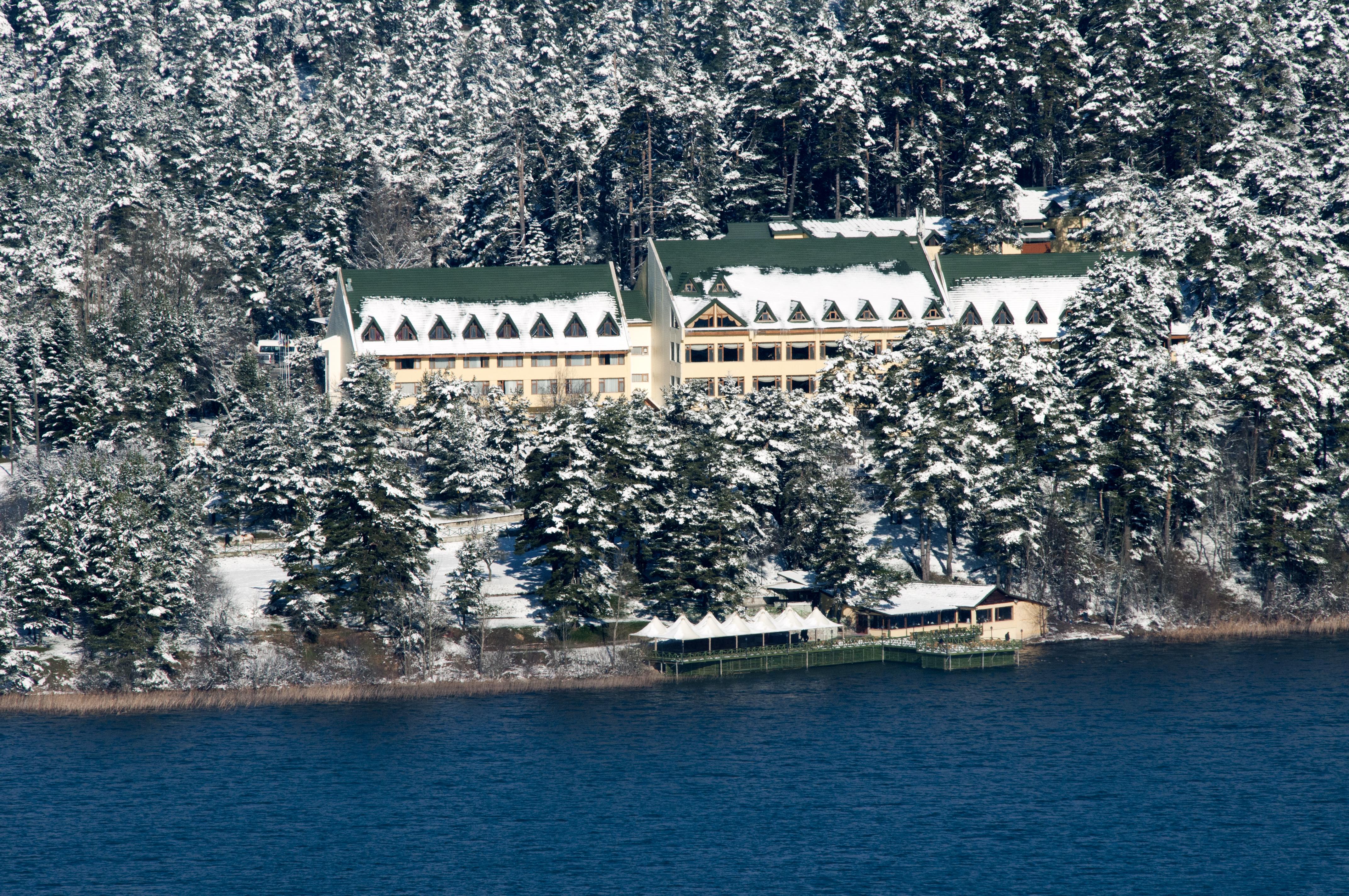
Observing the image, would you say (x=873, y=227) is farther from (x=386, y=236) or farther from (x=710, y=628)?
(x=710, y=628)

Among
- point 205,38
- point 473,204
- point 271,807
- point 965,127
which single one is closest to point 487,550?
point 271,807

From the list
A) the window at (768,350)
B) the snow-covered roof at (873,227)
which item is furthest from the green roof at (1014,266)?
the window at (768,350)

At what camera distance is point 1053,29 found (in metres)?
135

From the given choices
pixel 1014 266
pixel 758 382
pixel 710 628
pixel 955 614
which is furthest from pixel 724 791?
pixel 1014 266

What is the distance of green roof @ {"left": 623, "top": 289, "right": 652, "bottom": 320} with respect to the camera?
116312 millimetres

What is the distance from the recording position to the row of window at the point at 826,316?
4358 inches

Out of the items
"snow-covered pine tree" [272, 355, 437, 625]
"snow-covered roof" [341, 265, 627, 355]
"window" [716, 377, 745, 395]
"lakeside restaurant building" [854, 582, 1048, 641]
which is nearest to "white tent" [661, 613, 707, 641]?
"lakeside restaurant building" [854, 582, 1048, 641]

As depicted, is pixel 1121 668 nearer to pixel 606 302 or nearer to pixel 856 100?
pixel 606 302

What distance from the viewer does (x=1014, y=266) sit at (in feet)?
382

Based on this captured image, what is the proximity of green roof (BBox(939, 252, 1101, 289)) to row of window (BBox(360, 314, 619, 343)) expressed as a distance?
82.1 ft

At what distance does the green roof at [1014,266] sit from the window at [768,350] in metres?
13.8

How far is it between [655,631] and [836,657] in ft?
33.5

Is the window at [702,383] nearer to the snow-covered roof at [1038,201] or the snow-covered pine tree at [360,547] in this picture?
the snow-covered pine tree at [360,547]

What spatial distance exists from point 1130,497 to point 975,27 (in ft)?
196
